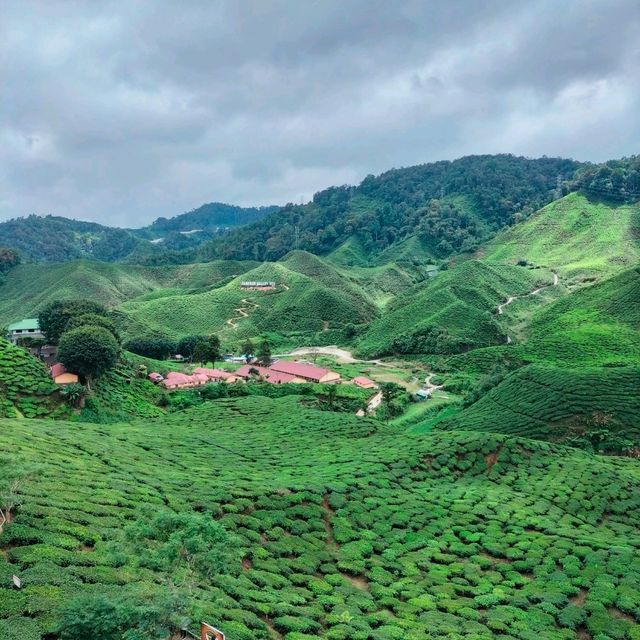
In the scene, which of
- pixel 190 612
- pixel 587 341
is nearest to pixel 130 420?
pixel 190 612

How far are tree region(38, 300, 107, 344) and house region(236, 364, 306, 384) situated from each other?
22.4 metres

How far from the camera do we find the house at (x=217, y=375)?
7094 centimetres

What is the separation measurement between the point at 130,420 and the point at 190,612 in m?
39.8

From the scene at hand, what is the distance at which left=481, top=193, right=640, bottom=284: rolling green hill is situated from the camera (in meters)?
125

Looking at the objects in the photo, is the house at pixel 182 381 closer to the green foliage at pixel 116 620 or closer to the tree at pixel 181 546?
the tree at pixel 181 546

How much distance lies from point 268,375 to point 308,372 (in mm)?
5671

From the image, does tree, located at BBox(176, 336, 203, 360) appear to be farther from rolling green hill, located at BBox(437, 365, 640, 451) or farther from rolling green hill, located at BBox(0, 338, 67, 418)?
rolling green hill, located at BBox(437, 365, 640, 451)

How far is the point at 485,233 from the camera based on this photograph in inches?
7470

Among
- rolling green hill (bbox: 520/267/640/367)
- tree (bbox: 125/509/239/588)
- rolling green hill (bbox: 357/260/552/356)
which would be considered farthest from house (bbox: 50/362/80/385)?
rolling green hill (bbox: 520/267/640/367)

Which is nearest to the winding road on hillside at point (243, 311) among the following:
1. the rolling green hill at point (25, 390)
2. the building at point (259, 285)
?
the building at point (259, 285)

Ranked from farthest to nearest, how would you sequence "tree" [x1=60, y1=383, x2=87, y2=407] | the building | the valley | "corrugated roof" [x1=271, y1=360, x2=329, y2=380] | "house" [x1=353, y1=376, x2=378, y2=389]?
the building
"corrugated roof" [x1=271, y1=360, x2=329, y2=380]
"house" [x1=353, y1=376, x2=378, y2=389]
"tree" [x1=60, y1=383, x2=87, y2=407]
the valley

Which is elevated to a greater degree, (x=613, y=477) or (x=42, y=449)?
(x=42, y=449)

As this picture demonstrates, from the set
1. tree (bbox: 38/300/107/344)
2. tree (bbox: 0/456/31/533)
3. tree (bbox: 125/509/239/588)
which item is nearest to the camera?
tree (bbox: 125/509/239/588)

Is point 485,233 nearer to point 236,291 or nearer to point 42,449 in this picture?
point 236,291
